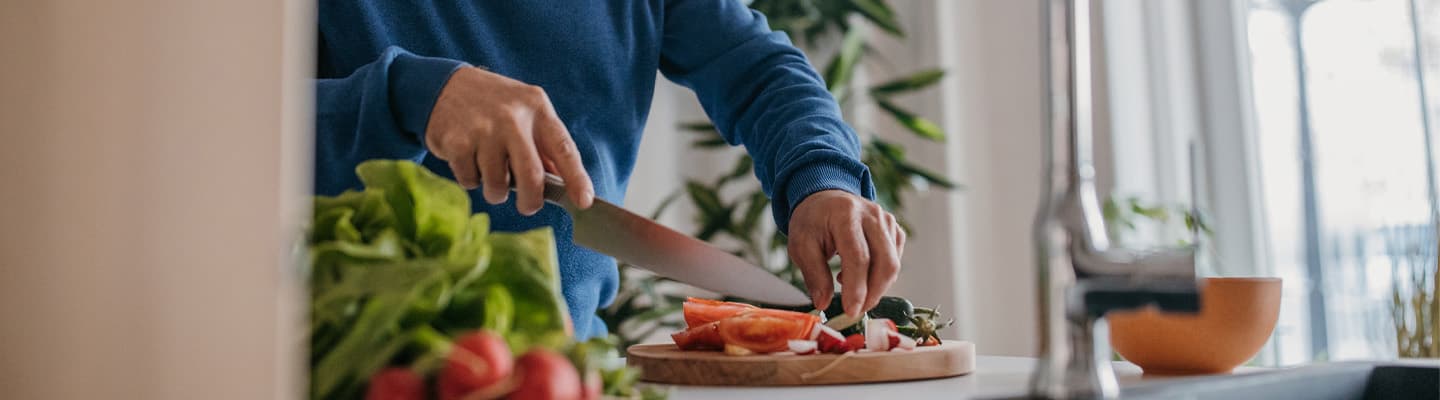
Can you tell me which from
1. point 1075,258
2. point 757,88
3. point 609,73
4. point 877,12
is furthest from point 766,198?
point 1075,258

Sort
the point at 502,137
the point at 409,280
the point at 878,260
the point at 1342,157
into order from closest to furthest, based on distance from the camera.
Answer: the point at 409,280 < the point at 502,137 < the point at 878,260 < the point at 1342,157

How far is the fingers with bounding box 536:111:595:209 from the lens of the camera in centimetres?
83

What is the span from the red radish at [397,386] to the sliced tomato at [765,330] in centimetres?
55

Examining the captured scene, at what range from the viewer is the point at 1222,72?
2578mm

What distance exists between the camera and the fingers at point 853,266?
3.72 feet

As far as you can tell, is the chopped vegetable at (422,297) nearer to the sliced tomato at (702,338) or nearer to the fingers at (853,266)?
the sliced tomato at (702,338)

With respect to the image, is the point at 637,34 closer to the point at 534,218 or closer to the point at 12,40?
the point at 534,218

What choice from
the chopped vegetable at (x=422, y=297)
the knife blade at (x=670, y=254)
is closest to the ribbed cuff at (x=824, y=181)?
the knife blade at (x=670, y=254)

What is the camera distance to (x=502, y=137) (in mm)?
809

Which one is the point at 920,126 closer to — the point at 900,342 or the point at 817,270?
the point at 817,270

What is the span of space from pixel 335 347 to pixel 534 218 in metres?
0.80

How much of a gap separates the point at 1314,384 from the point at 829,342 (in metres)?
0.40

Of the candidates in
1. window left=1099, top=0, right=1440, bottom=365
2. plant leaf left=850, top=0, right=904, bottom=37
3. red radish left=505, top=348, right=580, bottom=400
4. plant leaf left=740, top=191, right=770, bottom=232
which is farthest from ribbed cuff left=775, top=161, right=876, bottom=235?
window left=1099, top=0, right=1440, bottom=365

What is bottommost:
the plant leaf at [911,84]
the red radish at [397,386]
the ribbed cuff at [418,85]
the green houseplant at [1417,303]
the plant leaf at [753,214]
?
the green houseplant at [1417,303]
